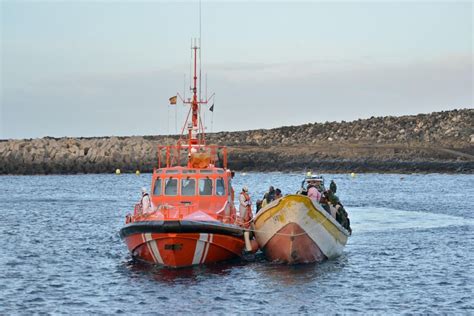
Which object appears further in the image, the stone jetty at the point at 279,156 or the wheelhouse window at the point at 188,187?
the stone jetty at the point at 279,156

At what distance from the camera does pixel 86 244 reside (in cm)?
3403

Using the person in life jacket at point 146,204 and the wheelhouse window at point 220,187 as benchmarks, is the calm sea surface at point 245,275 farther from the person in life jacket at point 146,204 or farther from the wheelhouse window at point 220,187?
the wheelhouse window at point 220,187

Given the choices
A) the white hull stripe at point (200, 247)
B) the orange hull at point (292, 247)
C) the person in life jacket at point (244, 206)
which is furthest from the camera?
the person in life jacket at point (244, 206)

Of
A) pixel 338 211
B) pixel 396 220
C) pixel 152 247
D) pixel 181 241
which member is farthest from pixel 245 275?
pixel 396 220

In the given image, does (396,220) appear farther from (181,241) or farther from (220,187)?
(181,241)

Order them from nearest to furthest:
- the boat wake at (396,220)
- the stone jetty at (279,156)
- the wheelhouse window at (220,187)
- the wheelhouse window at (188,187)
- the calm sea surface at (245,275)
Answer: the calm sea surface at (245,275), the wheelhouse window at (188,187), the wheelhouse window at (220,187), the boat wake at (396,220), the stone jetty at (279,156)

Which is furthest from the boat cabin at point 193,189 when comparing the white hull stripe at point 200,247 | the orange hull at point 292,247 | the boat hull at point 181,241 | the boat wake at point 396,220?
the boat wake at point 396,220

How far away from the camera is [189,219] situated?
25.1 meters

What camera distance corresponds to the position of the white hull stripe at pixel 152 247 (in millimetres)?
25422

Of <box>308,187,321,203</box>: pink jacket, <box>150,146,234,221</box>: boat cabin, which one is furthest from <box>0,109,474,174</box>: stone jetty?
<box>150,146,234,221</box>: boat cabin

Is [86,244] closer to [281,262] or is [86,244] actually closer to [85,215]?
[281,262]

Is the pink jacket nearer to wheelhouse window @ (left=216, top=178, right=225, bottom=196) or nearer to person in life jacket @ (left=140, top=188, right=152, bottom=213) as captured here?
wheelhouse window @ (left=216, top=178, right=225, bottom=196)

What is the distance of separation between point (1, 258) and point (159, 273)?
23.8 ft

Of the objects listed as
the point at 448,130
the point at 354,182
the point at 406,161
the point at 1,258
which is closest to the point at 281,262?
the point at 1,258
